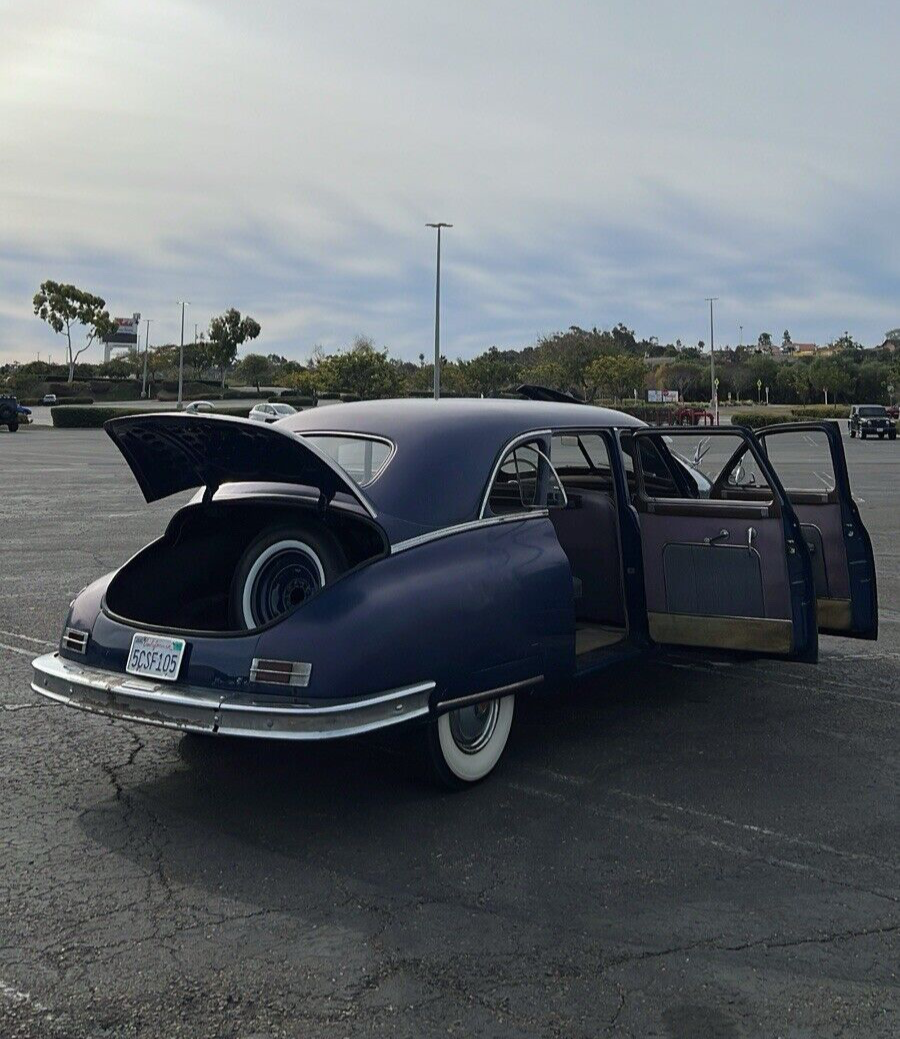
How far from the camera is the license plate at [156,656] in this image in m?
4.76

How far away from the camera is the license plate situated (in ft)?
15.6

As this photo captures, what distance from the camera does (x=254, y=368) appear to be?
442 ft

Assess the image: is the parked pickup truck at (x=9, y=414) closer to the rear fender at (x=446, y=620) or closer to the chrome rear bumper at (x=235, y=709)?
the chrome rear bumper at (x=235, y=709)

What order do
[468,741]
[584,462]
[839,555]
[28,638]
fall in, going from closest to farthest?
[468,741], [839,555], [584,462], [28,638]

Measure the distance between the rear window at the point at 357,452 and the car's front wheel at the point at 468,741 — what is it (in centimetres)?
114

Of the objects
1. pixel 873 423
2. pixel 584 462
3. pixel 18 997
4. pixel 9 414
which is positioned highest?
pixel 873 423

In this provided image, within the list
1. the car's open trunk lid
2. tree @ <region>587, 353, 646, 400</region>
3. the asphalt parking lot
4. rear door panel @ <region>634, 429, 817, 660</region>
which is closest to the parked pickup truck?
the asphalt parking lot

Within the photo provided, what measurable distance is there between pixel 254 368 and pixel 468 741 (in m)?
133

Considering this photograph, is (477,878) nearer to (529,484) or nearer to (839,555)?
(529,484)

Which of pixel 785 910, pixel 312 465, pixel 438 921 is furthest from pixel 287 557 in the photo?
pixel 785 910

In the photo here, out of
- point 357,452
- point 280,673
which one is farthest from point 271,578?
point 280,673

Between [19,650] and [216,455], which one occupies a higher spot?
[216,455]

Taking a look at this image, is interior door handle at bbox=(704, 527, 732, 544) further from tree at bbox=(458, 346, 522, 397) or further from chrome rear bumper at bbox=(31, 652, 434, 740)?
tree at bbox=(458, 346, 522, 397)

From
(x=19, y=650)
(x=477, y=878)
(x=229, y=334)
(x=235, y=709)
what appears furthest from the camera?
(x=229, y=334)
